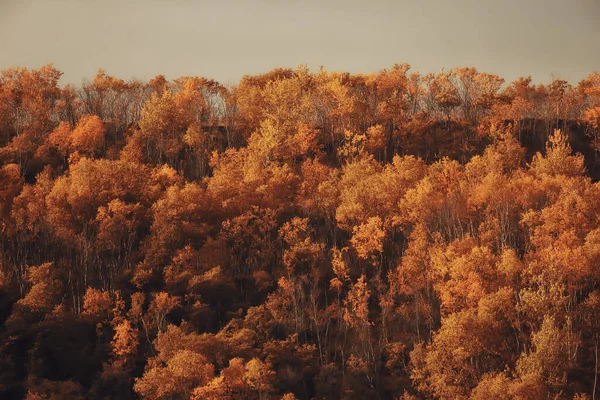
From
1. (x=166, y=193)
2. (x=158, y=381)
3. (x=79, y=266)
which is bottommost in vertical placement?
(x=158, y=381)

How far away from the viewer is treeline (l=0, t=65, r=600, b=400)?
58938mm

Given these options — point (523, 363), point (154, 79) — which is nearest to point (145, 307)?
point (523, 363)

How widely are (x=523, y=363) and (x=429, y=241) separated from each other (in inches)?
851

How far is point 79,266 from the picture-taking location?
73.3 metres

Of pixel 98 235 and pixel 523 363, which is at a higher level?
pixel 98 235

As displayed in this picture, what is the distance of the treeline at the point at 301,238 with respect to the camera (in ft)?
193

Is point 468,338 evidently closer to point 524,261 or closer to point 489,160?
point 524,261

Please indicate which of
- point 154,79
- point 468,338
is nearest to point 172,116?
point 154,79

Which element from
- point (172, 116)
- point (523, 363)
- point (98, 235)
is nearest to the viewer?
point (523, 363)

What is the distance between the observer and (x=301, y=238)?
250ft

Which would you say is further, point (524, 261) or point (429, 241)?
point (429, 241)

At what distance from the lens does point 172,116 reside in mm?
95188

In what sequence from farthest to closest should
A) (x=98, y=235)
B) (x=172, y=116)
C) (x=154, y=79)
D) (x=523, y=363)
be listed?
(x=154, y=79), (x=172, y=116), (x=98, y=235), (x=523, y=363)

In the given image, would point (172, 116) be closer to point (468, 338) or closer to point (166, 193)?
point (166, 193)
